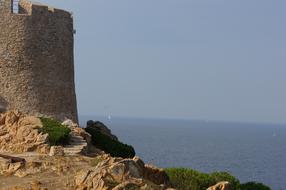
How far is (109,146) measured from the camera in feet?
123

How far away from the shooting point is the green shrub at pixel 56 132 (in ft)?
105

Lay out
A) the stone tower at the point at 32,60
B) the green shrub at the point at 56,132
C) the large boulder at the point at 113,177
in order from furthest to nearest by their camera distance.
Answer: the stone tower at the point at 32,60
the green shrub at the point at 56,132
the large boulder at the point at 113,177

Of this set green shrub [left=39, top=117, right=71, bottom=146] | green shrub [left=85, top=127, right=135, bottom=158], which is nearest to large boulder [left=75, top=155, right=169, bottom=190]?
green shrub [left=39, top=117, right=71, bottom=146]

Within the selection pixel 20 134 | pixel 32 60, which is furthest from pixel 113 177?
pixel 32 60

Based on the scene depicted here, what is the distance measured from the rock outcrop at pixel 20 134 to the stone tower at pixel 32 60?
1956 millimetres

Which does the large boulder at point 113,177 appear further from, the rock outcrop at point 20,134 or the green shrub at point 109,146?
the green shrub at point 109,146

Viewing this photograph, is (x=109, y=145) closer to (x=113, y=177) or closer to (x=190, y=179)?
(x=190, y=179)

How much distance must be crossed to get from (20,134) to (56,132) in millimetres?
2137

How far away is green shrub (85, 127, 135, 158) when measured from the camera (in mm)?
37222

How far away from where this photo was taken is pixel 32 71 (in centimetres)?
3741

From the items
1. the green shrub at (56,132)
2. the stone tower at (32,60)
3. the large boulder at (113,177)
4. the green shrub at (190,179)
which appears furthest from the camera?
the stone tower at (32,60)

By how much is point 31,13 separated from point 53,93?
15.4 feet

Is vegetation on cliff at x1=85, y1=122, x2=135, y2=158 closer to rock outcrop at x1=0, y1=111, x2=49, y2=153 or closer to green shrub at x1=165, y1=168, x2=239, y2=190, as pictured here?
green shrub at x1=165, y1=168, x2=239, y2=190

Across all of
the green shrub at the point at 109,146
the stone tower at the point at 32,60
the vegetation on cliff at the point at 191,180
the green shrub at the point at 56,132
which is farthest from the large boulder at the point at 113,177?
the stone tower at the point at 32,60
